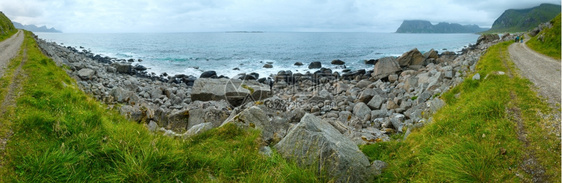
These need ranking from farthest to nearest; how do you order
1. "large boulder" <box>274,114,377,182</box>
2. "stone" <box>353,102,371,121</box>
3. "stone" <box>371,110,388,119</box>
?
"stone" <box>353,102,371,121</box>, "stone" <box>371,110,388,119</box>, "large boulder" <box>274,114,377,182</box>

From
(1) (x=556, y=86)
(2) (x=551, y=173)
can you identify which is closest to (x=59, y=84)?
(2) (x=551, y=173)

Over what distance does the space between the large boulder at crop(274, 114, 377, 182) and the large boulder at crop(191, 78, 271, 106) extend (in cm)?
1317

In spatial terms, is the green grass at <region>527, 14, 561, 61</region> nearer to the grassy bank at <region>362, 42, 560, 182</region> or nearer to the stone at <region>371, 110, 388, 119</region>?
the stone at <region>371, 110, 388, 119</region>

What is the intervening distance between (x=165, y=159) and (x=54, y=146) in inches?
87.9

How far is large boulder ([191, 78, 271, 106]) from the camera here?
19.0 meters

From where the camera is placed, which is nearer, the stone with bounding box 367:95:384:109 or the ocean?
the stone with bounding box 367:95:384:109

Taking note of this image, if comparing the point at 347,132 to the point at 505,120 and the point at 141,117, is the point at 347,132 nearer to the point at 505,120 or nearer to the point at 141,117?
the point at 505,120

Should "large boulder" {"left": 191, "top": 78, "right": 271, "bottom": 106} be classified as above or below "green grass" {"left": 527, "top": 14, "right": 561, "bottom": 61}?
below

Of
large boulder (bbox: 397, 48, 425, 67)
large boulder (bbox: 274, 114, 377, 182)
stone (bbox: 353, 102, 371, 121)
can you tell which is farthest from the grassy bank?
large boulder (bbox: 397, 48, 425, 67)

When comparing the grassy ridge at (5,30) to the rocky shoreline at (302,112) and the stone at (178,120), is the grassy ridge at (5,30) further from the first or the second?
the stone at (178,120)

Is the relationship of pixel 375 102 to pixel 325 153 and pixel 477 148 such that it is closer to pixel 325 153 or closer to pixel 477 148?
pixel 477 148

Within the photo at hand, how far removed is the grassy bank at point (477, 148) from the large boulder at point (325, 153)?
1.65 ft

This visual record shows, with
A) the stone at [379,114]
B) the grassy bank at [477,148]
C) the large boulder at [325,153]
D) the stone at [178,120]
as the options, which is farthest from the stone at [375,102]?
the large boulder at [325,153]

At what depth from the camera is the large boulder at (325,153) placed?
5293 mm
